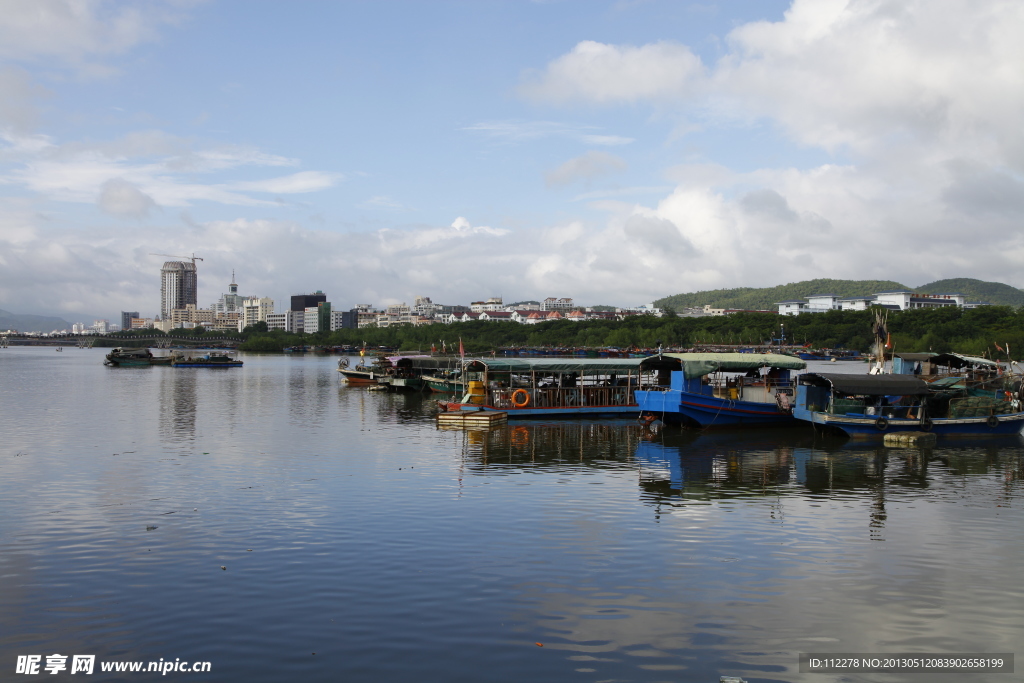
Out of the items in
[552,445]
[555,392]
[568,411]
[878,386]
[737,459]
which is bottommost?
[737,459]

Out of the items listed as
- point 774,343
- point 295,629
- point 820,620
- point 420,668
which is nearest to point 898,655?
point 820,620

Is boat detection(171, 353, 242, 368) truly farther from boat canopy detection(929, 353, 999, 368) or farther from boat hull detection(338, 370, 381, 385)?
boat canopy detection(929, 353, 999, 368)

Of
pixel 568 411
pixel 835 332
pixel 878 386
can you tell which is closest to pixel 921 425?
pixel 878 386

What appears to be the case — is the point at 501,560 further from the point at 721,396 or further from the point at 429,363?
the point at 429,363

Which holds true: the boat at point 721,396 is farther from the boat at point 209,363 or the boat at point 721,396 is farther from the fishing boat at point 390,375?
the boat at point 209,363

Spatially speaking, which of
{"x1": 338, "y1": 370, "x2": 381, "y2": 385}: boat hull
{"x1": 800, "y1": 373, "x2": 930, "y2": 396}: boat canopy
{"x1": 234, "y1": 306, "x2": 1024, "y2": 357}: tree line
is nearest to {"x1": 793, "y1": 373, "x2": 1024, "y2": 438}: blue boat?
{"x1": 800, "y1": 373, "x2": 930, "y2": 396}: boat canopy

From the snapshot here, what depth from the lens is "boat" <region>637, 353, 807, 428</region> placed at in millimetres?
39031

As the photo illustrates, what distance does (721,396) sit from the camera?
42562mm

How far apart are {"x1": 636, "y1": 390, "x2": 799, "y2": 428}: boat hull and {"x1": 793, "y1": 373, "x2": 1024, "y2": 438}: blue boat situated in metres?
2.51

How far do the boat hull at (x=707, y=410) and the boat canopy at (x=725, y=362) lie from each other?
1291 mm

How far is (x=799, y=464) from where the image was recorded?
30297 mm

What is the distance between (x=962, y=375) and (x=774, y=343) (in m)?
133

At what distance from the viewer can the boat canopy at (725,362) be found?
128 feet

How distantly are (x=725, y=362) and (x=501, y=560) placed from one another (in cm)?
2697
